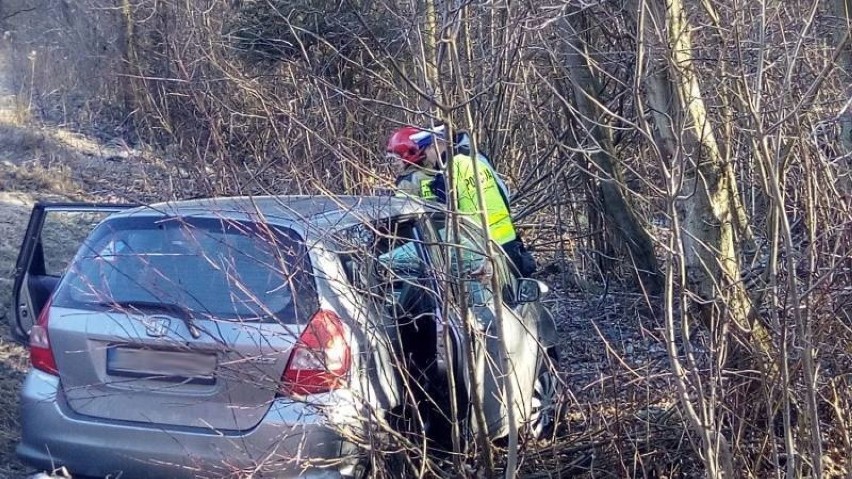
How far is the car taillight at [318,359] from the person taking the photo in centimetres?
410

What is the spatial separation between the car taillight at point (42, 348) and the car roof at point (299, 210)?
56cm

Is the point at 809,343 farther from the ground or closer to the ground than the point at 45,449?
farther from the ground

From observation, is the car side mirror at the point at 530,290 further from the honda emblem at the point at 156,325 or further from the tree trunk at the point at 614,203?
the tree trunk at the point at 614,203

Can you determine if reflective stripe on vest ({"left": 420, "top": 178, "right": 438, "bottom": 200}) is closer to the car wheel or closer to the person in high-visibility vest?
the person in high-visibility vest

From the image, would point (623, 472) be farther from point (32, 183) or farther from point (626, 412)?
point (32, 183)

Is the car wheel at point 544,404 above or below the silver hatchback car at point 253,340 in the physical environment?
below

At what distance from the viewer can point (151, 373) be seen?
14.2 feet

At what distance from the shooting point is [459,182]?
473 centimetres

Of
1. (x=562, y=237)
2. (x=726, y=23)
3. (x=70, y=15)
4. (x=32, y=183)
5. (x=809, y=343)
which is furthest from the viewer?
A: (x=70, y=15)

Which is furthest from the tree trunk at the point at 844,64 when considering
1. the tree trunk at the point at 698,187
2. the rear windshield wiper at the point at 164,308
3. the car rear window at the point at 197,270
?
the rear windshield wiper at the point at 164,308

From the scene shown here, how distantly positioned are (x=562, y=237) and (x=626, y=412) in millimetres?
→ 5187

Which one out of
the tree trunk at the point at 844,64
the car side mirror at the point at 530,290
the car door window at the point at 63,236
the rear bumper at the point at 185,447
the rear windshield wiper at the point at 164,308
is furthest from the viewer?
the car door window at the point at 63,236

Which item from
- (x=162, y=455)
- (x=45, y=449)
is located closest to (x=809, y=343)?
(x=162, y=455)

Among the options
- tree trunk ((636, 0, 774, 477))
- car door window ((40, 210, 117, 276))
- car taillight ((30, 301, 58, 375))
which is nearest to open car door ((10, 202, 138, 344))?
car taillight ((30, 301, 58, 375))
